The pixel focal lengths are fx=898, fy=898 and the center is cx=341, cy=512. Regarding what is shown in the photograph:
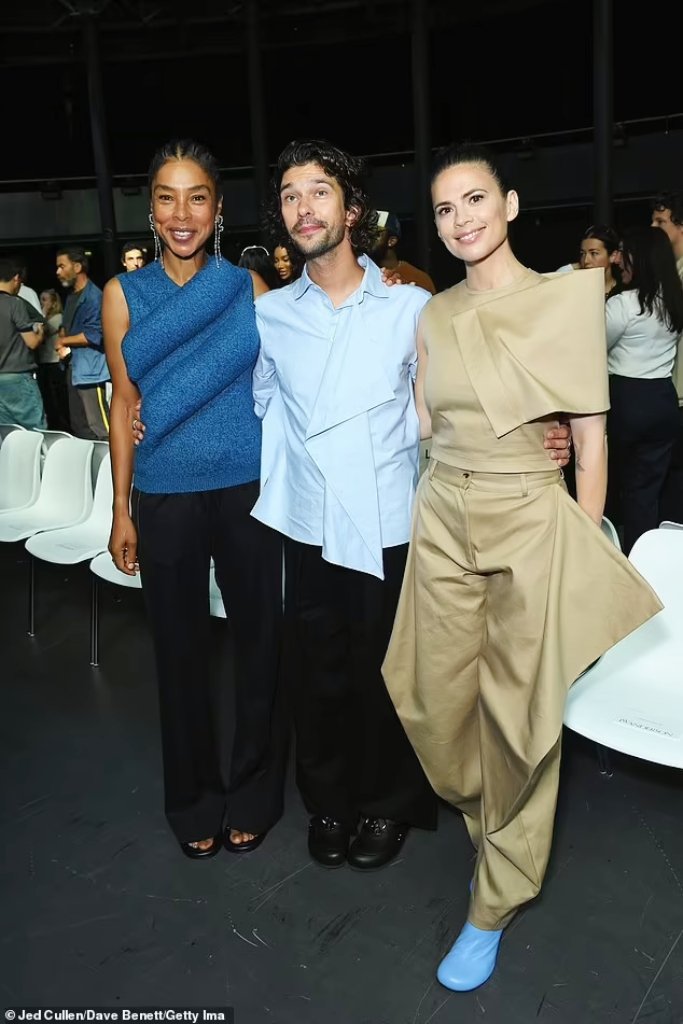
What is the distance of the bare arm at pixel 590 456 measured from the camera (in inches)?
68.4

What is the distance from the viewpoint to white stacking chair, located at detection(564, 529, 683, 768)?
2.00 metres

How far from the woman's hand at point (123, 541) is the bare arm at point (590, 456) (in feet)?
3.60

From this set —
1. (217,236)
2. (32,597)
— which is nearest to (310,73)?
(32,597)

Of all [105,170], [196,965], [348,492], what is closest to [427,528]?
[348,492]

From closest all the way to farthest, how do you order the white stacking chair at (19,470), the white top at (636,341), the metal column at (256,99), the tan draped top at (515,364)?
the tan draped top at (515,364) → the white top at (636,341) → the white stacking chair at (19,470) → the metal column at (256,99)

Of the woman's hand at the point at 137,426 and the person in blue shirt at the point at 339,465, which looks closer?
the person in blue shirt at the point at 339,465

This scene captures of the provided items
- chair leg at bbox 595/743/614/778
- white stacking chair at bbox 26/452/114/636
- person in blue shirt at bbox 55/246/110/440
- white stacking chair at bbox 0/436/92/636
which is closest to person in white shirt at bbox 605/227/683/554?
chair leg at bbox 595/743/614/778

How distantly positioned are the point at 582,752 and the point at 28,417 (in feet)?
14.8

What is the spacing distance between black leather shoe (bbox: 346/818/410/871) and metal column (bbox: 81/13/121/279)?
38.9 ft

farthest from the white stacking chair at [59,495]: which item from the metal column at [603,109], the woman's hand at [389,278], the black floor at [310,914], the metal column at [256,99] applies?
the metal column at [256,99]

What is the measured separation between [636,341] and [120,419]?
244 centimetres

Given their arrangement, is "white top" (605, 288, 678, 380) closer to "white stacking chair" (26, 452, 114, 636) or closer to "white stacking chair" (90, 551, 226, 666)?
"white stacking chair" (90, 551, 226, 666)

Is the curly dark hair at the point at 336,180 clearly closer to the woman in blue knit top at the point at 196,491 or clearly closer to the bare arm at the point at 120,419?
the woman in blue knit top at the point at 196,491

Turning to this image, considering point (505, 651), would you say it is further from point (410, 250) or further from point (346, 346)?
point (410, 250)
